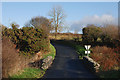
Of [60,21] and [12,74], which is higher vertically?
[60,21]

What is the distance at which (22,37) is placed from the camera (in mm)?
20000

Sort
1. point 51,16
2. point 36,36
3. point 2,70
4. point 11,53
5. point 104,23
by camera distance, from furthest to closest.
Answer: point 51,16, point 104,23, point 36,36, point 11,53, point 2,70

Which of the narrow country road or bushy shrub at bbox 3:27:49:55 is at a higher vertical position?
bushy shrub at bbox 3:27:49:55

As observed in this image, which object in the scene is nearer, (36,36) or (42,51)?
(36,36)

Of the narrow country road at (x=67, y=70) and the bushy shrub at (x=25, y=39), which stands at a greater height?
the bushy shrub at (x=25, y=39)

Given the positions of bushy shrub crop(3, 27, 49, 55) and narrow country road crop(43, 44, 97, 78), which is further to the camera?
bushy shrub crop(3, 27, 49, 55)

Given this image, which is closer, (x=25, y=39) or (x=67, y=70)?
(x=67, y=70)

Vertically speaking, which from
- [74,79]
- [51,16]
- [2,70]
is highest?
[51,16]

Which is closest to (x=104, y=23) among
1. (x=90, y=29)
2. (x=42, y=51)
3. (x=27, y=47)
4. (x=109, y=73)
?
(x=90, y=29)

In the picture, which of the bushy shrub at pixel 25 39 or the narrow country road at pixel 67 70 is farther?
the bushy shrub at pixel 25 39

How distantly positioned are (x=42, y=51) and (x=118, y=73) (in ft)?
46.3

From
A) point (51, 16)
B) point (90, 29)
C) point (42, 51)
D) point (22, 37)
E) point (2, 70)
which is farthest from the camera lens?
point (51, 16)

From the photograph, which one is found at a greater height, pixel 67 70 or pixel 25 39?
pixel 25 39

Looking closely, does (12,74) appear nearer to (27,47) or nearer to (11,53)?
(11,53)
